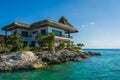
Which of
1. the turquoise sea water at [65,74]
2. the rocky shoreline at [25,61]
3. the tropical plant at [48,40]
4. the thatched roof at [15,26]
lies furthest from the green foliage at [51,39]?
the thatched roof at [15,26]

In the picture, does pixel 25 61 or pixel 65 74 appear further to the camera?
pixel 25 61

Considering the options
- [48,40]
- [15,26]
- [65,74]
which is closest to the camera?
[65,74]

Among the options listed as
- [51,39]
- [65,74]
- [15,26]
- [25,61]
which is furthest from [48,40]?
[65,74]

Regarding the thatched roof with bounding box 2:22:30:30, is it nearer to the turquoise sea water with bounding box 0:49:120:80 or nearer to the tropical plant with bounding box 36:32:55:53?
the tropical plant with bounding box 36:32:55:53

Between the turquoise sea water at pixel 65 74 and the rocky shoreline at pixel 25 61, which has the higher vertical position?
the rocky shoreline at pixel 25 61

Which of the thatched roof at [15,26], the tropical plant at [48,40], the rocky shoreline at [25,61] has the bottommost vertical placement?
the rocky shoreline at [25,61]

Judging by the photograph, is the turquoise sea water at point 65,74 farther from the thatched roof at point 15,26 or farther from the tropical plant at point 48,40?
the thatched roof at point 15,26

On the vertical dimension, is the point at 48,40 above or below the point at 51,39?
below

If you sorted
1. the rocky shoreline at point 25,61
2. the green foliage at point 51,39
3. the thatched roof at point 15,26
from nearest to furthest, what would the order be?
the rocky shoreline at point 25,61
the green foliage at point 51,39
the thatched roof at point 15,26

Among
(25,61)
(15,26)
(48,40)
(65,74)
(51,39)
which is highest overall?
(15,26)

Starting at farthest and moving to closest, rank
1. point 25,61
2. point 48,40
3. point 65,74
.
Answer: point 48,40 → point 25,61 → point 65,74

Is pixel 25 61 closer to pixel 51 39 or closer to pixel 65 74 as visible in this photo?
pixel 65 74

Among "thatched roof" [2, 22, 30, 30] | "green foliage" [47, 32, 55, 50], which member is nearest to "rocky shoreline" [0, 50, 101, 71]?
"green foliage" [47, 32, 55, 50]

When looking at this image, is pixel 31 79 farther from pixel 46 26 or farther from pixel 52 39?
pixel 46 26
